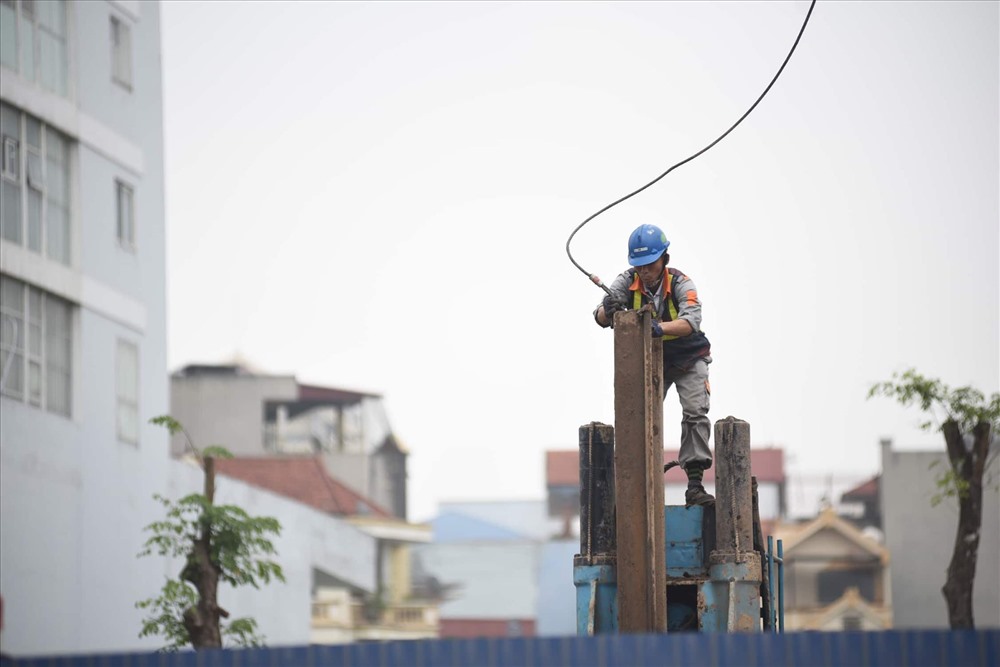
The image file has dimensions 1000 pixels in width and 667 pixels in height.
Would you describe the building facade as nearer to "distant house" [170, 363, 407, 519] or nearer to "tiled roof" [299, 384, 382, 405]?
"distant house" [170, 363, 407, 519]

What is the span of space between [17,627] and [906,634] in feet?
69.2

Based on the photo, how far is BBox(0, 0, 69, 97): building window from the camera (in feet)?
90.1

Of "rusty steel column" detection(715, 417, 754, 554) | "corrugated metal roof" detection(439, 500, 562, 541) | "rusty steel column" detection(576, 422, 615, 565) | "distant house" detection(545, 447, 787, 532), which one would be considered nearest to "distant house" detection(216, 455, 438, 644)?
"distant house" detection(545, 447, 787, 532)

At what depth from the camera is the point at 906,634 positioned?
810cm

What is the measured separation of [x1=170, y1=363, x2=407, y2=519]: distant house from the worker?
2164 inches

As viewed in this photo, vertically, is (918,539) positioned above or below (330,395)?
below

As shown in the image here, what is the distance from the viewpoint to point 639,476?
941 cm

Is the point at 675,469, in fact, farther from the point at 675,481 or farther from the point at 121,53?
the point at 121,53

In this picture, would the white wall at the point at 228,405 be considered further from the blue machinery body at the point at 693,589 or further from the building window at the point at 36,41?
the blue machinery body at the point at 693,589

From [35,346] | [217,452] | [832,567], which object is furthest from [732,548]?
[832,567]

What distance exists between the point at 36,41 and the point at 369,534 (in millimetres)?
32394

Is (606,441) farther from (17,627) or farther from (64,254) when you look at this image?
(64,254)

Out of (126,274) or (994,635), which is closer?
(994,635)

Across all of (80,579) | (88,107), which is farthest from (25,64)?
(80,579)
